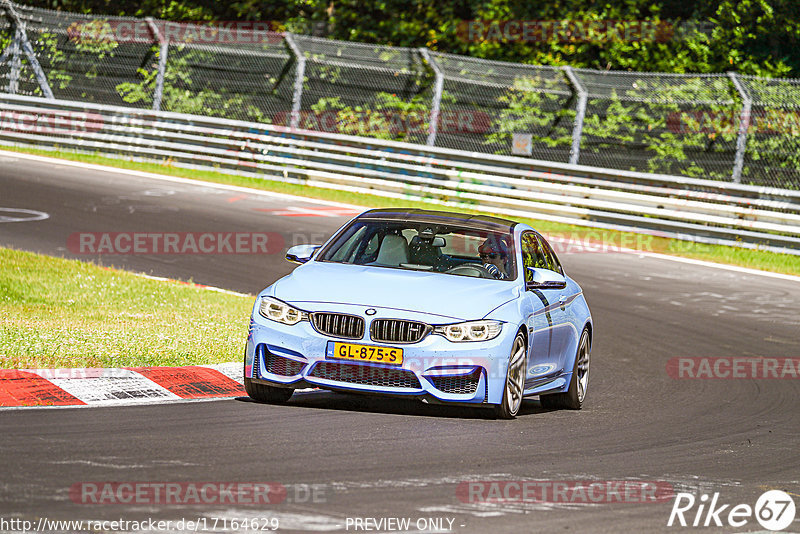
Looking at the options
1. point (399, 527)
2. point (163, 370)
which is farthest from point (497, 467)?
point (163, 370)

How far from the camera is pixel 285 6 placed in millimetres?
36938

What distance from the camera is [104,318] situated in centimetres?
1240

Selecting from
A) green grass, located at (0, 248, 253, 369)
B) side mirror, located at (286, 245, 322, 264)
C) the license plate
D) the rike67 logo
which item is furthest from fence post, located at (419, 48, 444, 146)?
the rike67 logo

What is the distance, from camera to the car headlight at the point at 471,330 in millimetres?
8430

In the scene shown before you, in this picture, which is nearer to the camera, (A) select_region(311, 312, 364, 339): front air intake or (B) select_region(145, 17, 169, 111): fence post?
(A) select_region(311, 312, 364, 339): front air intake

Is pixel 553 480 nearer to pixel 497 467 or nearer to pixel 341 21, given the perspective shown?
pixel 497 467

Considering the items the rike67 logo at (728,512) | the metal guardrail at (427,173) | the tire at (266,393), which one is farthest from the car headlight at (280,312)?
the metal guardrail at (427,173)

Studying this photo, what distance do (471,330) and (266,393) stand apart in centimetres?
143

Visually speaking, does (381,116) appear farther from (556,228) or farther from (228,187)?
(556,228)

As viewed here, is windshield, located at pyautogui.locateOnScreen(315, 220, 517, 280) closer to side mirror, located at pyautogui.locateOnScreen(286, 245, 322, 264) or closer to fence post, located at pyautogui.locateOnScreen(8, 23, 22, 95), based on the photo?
side mirror, located at pyautogui.locateOnScreen(286, 245, 322, 264)

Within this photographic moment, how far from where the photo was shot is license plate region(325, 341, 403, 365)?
328 inches

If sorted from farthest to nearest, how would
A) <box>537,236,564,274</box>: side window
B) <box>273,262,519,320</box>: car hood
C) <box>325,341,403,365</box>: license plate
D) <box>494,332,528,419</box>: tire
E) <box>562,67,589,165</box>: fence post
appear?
<box>562,67,589,165</box>: fence post
<box>537,236,564,274</box>: side window
<box>494,332,528,419</box>: tire
<box>273,262,519,320</box>: car hood
<box>325,341,403,365</box>: license plate

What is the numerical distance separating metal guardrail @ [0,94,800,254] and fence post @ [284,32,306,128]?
0.61 m

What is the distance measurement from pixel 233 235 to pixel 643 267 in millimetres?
6040
